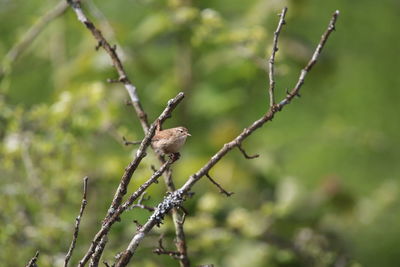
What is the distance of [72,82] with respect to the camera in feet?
15.7

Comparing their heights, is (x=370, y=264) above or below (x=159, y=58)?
below

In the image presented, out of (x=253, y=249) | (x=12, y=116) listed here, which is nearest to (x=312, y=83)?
(x=253, y=249)

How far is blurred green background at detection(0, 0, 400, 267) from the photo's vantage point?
11.6 feet

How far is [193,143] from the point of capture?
4.78 m

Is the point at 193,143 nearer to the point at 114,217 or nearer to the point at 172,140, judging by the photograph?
the point at 172,140

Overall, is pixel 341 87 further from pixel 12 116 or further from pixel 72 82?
pixel 12 116

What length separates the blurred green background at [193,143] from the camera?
3533mm

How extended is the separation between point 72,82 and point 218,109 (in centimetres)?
105

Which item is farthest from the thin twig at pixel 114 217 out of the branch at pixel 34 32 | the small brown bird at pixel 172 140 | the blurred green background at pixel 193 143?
the branch at pixel 34 32

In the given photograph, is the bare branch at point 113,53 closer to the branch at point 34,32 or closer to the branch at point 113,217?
the branch at point 113,217

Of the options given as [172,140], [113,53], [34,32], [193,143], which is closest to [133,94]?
[113,53]

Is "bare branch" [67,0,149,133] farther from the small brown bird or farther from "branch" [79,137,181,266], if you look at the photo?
"branch" [79,137,181,266]

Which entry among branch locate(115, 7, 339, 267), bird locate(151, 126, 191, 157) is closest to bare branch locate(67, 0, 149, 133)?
bird locate(151, 126, 191, 157)

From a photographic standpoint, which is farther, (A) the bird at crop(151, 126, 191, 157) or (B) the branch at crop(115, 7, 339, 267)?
(A) the bird at crop(151, 126, 191, 157)
